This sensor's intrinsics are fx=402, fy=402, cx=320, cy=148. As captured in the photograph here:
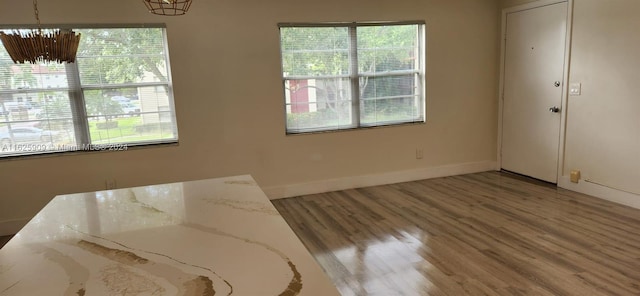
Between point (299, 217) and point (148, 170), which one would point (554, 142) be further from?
point (148, 170)

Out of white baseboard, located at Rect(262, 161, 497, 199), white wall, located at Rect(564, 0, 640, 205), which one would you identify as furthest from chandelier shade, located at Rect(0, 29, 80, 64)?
white wall, located at Rect(564, 0, 640, 205)

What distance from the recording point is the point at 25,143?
12.4ft

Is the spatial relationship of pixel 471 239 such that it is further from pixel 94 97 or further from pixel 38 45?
pixel 94 97

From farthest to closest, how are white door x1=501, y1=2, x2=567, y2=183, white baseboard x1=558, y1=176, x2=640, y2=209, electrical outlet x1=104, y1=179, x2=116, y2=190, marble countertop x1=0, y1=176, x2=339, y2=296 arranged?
white door x1=501, y1=2, x2=567, y2=183 < electrical outlet x1=104, y1=179, x2=116, y2=190 < white baseboard x1=558, y1=176, x2=640, y2=209 < marble countertop x1=0, y1=176, x2=339, y2=296

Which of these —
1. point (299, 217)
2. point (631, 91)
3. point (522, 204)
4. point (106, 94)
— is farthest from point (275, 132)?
point (631, 91)

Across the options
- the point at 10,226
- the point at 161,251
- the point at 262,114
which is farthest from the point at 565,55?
the point at 10,226

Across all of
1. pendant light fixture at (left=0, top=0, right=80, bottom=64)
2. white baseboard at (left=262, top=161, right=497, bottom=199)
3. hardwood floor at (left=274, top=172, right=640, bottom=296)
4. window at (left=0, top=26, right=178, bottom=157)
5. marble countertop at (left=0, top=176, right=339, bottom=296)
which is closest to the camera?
marble countertop at (left=0, top=176, right=339, bottom=296)

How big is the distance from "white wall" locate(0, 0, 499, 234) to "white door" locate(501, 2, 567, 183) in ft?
0.78

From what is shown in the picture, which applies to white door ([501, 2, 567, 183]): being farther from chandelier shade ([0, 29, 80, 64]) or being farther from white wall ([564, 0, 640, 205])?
chandelier shade ([0, 29, 80, 64])

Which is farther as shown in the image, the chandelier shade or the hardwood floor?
the hardwood floor

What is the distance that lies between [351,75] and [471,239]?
7.59 feet

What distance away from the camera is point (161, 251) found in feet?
3.99

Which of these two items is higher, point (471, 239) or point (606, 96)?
point (606, 96)

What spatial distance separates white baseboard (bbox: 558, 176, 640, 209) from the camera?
3.82 m
